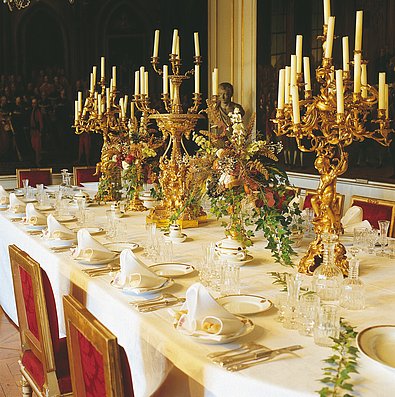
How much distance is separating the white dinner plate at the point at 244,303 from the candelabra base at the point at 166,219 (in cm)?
175

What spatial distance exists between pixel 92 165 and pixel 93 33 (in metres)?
2.16

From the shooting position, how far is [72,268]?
302cm

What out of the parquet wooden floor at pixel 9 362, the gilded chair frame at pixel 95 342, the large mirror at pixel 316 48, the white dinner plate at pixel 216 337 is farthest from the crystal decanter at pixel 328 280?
the large mirror at pixel 316 48

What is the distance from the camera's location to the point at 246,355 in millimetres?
1841

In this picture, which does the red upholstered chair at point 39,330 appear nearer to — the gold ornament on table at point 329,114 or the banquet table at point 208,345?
the banquet table at point 208,345

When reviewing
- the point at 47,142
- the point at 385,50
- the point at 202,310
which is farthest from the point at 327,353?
the point at 47,142

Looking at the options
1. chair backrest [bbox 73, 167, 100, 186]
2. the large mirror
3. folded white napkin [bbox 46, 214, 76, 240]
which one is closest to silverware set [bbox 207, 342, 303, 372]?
folded white napkin [bbox 46, 214, 76, 240]

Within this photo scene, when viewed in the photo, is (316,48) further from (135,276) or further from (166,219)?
(135,276)

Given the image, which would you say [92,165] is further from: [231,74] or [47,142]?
[231,74]

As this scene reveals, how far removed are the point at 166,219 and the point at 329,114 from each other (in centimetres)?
191

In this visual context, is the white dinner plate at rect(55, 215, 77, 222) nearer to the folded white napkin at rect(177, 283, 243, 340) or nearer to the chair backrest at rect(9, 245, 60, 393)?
the chair backrest at rect(9, 245, 60, 393)

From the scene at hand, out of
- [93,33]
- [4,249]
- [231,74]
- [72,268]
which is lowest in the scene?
[4,249]

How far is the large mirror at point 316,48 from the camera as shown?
21.5 feet

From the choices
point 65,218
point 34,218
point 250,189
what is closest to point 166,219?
point 65,218
